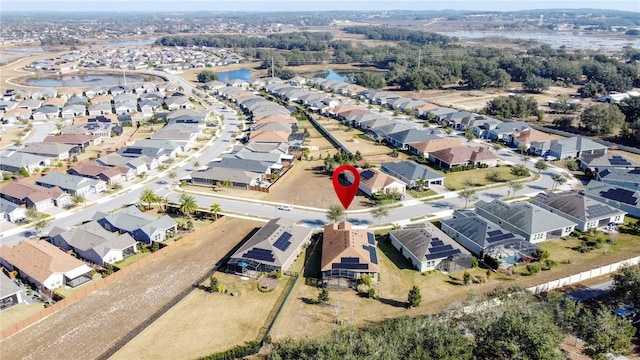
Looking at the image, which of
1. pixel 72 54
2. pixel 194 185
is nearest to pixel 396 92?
pixel 194 185

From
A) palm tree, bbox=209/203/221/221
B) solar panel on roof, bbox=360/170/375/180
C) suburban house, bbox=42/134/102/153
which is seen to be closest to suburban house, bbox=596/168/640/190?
solar panel on roof, bbox=360/170/375/180

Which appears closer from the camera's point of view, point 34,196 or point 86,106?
point 34,196

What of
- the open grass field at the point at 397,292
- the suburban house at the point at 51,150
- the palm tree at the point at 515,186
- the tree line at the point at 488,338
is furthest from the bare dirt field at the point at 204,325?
the suburban house at the point at 51,150

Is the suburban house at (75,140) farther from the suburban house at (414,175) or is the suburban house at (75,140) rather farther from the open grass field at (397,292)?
the open grass field at (397,292)

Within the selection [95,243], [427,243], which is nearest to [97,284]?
[95,243]

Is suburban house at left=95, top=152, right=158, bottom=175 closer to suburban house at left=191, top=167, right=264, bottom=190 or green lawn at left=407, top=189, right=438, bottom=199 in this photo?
suburban house at left=191, top=167, right=264, bottom=190

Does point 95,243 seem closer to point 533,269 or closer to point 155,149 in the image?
point 155,149
